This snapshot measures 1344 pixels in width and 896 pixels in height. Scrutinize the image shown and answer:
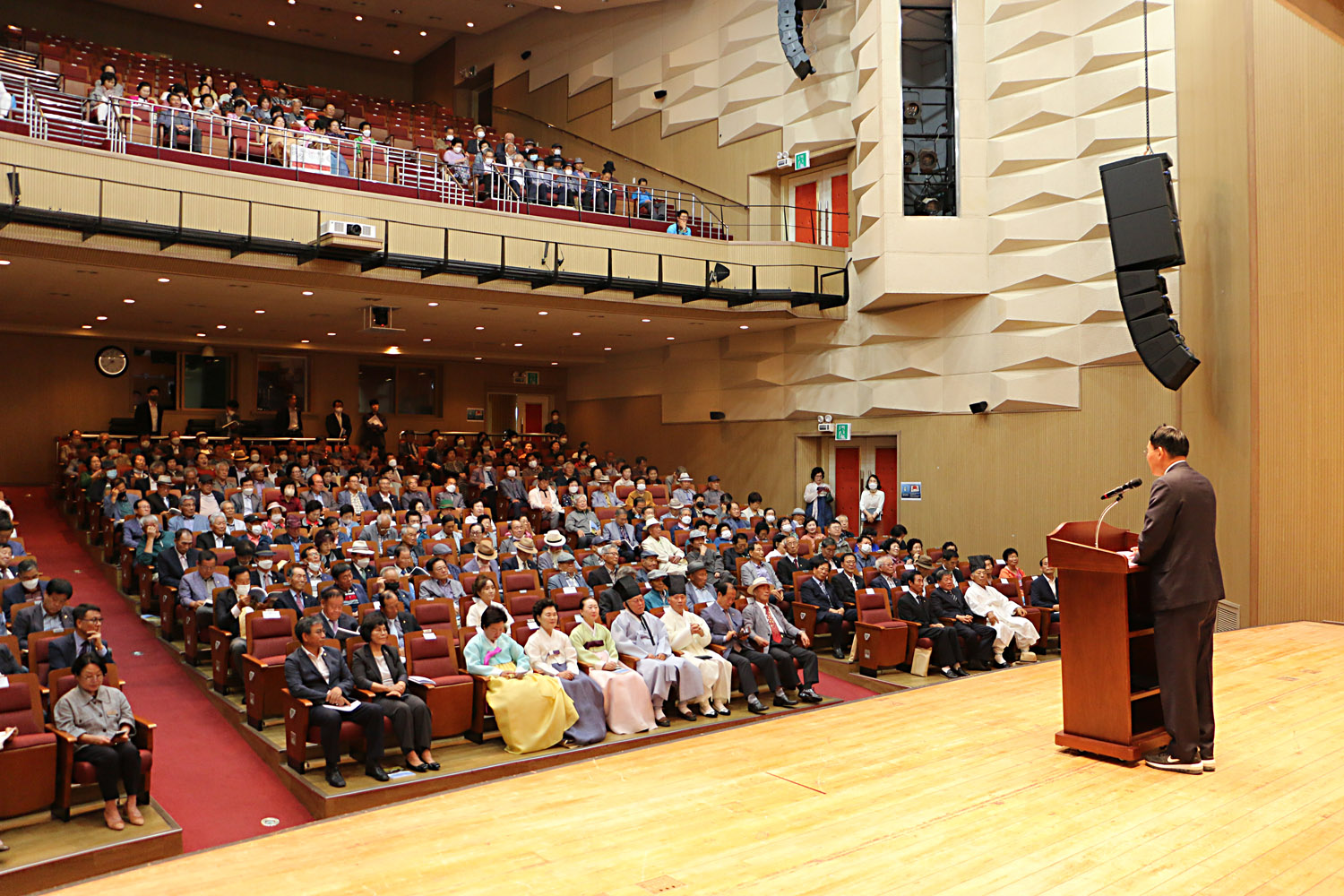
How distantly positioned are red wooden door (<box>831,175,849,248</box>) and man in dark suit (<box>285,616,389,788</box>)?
9566mm

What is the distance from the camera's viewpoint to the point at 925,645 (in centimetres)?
732

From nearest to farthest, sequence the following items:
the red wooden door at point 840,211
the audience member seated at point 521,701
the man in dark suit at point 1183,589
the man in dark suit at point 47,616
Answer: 1. the man in dark suit at point 1183,589
2. the man in dark suit at point 47,616
3. the audience member seated at point 521,701
4. the red wooden door at point 840,211

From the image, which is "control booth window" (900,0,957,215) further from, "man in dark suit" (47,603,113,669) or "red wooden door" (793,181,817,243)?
"man in dark suit" (47,603,113,669)

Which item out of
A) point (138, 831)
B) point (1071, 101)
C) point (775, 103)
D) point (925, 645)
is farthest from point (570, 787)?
point (775, 103)

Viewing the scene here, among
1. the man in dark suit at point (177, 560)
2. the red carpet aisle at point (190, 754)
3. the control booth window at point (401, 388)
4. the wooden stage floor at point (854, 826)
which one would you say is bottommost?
the red carpet aisle at point (190, 754)

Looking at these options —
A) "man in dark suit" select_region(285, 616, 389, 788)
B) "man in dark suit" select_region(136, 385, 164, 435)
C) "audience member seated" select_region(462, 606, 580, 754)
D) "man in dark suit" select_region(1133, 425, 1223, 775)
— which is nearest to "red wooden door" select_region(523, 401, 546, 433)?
"man in dark suit" select_region(136, 385, 164, 435)

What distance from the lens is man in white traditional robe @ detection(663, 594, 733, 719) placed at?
20.1 feet

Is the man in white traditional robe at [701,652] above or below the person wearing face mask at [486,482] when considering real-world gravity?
below

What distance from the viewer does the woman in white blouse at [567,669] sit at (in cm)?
552

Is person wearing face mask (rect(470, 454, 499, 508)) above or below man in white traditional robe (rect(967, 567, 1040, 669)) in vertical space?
above

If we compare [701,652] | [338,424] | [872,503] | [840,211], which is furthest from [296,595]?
[840,211]

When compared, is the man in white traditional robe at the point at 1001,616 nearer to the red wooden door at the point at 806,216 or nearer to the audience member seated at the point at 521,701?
the audience member seated at the point at 521,701

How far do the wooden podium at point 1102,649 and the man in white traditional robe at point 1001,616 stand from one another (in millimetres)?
4267

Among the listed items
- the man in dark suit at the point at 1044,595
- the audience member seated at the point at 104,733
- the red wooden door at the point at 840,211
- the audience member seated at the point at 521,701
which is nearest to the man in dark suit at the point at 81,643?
the audience member seated at the point at 104,733
